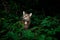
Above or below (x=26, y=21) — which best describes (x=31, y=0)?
above

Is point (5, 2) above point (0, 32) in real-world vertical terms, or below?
above

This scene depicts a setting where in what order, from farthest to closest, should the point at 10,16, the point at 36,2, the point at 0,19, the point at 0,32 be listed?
the point at 36,2 → the point at 10,16 → the point at 0,19 → the point at 0,32

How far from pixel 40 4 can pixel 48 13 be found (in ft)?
1.60

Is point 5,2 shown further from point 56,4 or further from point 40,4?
point 56,4

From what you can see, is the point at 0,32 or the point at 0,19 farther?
the point at 0,19

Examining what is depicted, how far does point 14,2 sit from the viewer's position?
7.14 meters

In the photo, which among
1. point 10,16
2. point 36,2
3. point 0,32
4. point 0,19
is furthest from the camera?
point 36,2

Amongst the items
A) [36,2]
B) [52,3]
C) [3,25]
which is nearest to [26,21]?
[3,25]

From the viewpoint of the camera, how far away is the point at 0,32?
5637mm

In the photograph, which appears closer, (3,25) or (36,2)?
(3,25)

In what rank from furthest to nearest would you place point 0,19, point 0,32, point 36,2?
point 36,2 < point 0,19 < point 0,32

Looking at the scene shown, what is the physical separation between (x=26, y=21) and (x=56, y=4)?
6.53 feet

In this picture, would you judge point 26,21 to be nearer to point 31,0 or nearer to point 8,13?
point 8,13

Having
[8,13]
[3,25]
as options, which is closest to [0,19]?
[3,25]
